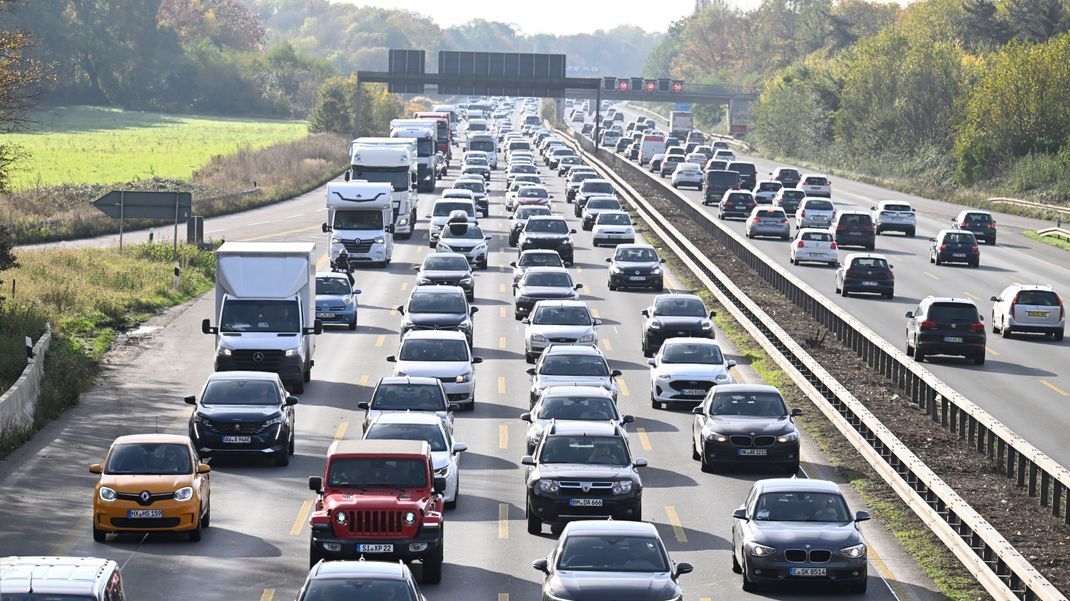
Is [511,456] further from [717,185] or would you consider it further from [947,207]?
[947,207]

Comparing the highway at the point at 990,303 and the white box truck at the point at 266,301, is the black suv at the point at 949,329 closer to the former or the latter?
the highway at the point at 990,303

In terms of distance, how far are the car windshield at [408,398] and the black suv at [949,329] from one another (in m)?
15.6

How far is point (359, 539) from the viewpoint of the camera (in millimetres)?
21062

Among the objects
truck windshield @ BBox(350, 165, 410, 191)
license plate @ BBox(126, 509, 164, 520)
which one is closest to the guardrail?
license plate @ BBox(126, 509, 164, 520)

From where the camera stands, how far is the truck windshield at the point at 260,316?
36.8 metres

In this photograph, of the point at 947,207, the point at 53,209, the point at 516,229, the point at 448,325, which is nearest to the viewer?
the point at 448,325

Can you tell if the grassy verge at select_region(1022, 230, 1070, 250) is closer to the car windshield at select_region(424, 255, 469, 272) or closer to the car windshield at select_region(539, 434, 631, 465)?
the car windshield at select_region(424, 255, 469, 272)

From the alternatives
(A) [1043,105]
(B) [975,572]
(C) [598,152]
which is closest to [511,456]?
(B) [975,572]

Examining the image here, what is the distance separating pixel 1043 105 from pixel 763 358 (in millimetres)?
72548

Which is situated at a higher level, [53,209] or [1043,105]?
[1043,105]

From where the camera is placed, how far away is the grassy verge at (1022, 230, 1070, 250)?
246 feet

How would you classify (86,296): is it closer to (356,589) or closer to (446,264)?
(446,264)

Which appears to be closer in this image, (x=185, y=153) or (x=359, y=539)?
(x=359, y=539)

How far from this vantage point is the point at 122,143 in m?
144
